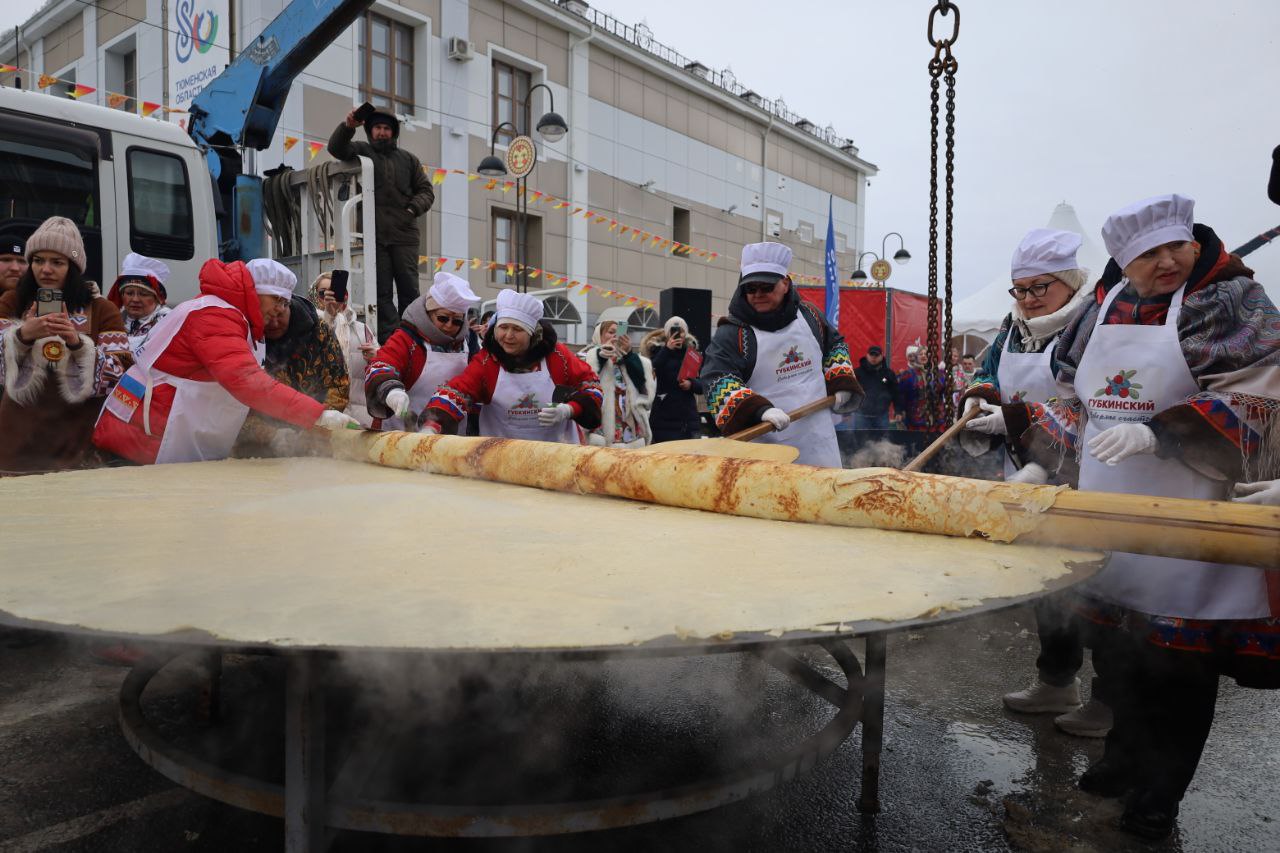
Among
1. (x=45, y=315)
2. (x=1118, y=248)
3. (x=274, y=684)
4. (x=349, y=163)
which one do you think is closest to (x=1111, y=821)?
(x=1118, y=248)

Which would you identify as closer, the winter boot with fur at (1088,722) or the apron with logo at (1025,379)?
the winter boot with fur at (1088,722)

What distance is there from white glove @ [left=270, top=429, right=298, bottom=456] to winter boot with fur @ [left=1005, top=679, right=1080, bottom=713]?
9.64ft

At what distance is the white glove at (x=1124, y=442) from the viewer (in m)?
1.90

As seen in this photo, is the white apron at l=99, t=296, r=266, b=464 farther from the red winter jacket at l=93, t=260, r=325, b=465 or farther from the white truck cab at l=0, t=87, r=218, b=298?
the white truck cab at l=0, t=87, r=218, b=298

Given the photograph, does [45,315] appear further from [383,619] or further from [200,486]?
[383,619]

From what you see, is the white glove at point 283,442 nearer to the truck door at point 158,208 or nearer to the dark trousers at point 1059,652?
the truck door at point 158,208

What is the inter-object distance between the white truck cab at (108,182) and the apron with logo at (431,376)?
216 cm

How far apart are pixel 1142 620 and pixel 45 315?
4020 mm

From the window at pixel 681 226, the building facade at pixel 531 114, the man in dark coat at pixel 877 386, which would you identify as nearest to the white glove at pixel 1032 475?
the man in dark coat at pixel 877 386

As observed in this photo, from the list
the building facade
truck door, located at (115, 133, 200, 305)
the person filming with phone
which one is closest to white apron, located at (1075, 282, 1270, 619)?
the person filming with phone

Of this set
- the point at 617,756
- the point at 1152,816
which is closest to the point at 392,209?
the point at 617,756

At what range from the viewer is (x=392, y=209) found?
6.44 meters

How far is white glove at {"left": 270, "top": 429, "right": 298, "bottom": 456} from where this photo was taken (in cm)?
346

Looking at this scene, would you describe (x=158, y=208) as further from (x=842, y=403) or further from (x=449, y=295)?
(x=842, y=403)
